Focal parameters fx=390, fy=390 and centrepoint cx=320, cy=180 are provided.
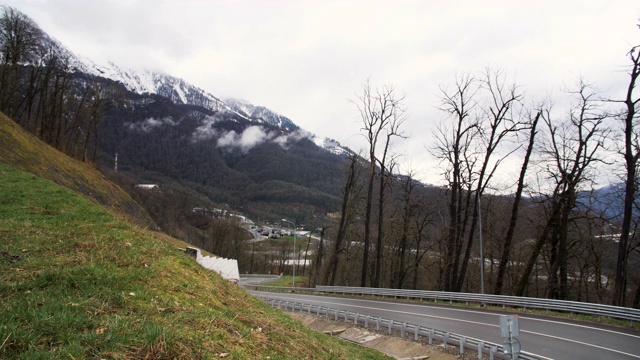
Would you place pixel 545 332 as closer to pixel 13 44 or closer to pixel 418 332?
pixel 418 332

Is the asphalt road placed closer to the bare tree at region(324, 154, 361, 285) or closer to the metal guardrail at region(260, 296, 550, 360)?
the metal guardrail at region(260, 296, 550, 360)

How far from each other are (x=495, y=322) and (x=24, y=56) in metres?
41.8

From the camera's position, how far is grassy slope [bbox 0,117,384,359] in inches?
179

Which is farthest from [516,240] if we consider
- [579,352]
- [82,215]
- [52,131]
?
[52,131]

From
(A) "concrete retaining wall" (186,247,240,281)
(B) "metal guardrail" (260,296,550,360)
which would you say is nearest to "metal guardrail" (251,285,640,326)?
(B) "metal guardrail" (260,296,550,360)

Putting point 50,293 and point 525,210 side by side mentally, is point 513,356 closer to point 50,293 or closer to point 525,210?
point 50,293

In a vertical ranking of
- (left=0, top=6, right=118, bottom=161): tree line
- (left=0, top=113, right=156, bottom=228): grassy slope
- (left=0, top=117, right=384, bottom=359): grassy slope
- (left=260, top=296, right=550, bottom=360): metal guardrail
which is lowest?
(left=260, top=296, right=550, bottom=360): metal guardrail

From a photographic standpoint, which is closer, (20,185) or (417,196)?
(20,185)

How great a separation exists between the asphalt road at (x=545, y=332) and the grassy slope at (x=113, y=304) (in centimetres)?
878

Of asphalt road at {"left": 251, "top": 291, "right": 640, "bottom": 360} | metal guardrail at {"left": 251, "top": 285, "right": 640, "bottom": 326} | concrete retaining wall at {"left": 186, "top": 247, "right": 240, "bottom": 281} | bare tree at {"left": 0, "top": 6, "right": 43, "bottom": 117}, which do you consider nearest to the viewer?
asphalt road at {"left": 251, "top": 291, "right": 640, "bottom": 360}

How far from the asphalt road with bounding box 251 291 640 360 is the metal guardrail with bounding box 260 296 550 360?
1.39 meters

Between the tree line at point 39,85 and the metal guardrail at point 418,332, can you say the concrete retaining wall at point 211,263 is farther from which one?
the tree line at point 39,85

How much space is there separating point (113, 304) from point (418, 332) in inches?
507

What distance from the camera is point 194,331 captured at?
552cm
